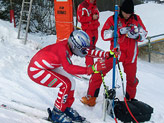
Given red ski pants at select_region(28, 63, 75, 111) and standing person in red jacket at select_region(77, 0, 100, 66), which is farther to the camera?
standing person in red jacket at select_region(77, 0, 100, 66)

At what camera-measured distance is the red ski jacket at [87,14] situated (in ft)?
17.6

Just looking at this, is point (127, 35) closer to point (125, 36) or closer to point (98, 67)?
point (125, 36)

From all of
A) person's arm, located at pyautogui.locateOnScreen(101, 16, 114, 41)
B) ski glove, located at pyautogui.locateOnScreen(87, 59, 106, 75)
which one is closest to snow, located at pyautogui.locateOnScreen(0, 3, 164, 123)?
person's arm, located at pyautogui.locateOnScreen(101, 16, 114, 41)

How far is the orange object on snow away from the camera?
766cm

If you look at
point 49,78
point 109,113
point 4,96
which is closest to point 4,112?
point 4,96

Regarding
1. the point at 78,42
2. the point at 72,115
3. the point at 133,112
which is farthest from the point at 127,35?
the point at 72,115

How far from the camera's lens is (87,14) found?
5.40m

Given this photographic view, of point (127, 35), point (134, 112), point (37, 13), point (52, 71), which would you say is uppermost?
point (37, 13)

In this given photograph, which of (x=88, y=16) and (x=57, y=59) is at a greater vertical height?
(x=88, y=16)

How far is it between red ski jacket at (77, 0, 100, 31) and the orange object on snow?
232 centimetres

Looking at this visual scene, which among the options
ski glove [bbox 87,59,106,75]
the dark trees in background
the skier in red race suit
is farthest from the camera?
the dark trees in background

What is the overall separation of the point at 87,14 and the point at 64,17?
2.65 meters

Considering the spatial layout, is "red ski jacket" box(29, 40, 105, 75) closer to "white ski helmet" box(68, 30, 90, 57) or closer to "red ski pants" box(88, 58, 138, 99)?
"white ski helmet" box(68, 30, 90, 57)

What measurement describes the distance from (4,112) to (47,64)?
1.12 meters
